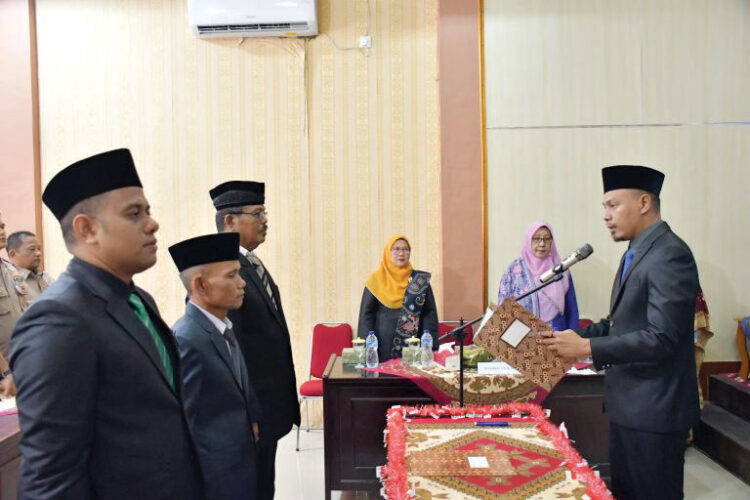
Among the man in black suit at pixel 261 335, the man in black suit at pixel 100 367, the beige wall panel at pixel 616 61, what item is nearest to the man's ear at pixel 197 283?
the man in black suit at pixel 261 335

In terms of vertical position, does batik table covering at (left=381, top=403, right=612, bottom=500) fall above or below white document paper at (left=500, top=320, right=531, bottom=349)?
below

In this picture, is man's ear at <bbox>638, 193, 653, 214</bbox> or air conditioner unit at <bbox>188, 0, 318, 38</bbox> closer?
man's ear at <bbox>638, 193, 653, 214</bbox>

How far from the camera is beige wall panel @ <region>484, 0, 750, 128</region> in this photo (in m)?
4.72

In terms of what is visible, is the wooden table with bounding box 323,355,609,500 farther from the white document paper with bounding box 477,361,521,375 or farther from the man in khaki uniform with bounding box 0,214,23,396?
the man in khaki uniform with bounding box 0,214,23,396

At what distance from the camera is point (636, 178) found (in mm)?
2033

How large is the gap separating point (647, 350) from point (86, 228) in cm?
168

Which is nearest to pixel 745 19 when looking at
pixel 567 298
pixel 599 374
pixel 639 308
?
pixel 567 298

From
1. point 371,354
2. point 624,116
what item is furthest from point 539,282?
point 624,116

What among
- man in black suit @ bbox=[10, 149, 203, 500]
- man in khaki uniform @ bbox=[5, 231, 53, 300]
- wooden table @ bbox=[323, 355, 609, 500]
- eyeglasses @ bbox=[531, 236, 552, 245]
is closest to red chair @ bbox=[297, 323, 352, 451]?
wooden table @ bbox=[323, 355, 609, 500]

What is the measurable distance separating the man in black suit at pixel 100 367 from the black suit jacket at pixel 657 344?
1.39 meters

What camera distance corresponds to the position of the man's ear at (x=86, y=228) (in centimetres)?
129

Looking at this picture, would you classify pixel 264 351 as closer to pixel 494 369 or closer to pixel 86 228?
pixel 86 228

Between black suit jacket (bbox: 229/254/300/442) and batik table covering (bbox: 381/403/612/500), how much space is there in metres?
0.48

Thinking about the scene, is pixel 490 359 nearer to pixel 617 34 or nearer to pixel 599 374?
pixel 599 374
